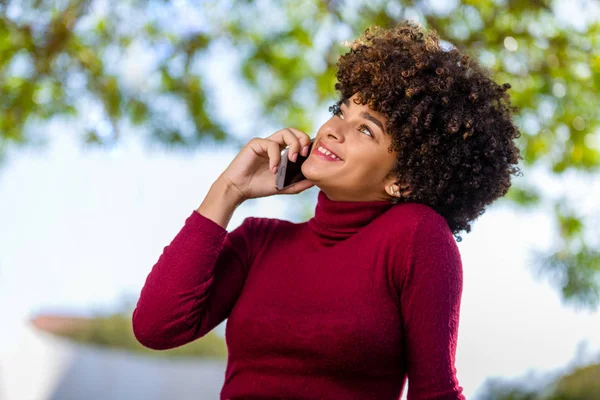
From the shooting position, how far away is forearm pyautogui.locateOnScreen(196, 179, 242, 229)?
54.4 inches

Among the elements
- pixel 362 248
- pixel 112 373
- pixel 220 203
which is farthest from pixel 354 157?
pixel 112 373

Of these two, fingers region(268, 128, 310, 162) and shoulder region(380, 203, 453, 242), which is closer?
shoulder region(380, 203, 453, 242)

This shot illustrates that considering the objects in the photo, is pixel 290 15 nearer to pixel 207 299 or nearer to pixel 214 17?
pixel 214 17

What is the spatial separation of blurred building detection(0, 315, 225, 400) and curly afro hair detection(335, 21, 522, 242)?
3951mm

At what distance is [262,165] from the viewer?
148 cm

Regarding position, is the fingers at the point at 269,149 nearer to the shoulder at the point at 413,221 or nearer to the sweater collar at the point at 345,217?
the sweater collar at the point at 345,217

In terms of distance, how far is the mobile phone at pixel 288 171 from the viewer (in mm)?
1427

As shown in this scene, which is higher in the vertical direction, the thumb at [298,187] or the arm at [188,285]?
the thumb at [298,187]

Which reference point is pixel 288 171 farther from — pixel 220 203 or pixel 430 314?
pixel 430 314

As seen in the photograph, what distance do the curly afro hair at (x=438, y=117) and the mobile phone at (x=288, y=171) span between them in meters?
0.17

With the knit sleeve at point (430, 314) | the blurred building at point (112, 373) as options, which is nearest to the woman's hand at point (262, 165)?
the knit sleeve at point (430, 314)

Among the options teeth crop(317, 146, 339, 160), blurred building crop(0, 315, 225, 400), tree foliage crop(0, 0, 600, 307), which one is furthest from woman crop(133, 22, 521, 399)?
blurred building crop(0, 315, 225, 400)

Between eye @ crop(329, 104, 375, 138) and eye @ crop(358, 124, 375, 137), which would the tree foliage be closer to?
eye @ crop(329, 104, 375, 138)

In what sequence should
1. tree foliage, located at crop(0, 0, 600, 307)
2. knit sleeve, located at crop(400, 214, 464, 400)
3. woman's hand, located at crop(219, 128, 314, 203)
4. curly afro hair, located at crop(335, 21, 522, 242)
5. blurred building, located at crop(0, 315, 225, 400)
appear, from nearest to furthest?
knit sleeve, located at crop(400, 214, 464, 400) < curly afro hair, located at crop(335, 21, 522, 242) < woman's hand, located at crop(219, 128, 314, 203) < tree foliage, located at crop(0, 0, 600, 307) < blurred building, located at crop(0, 315, 225, 400)
